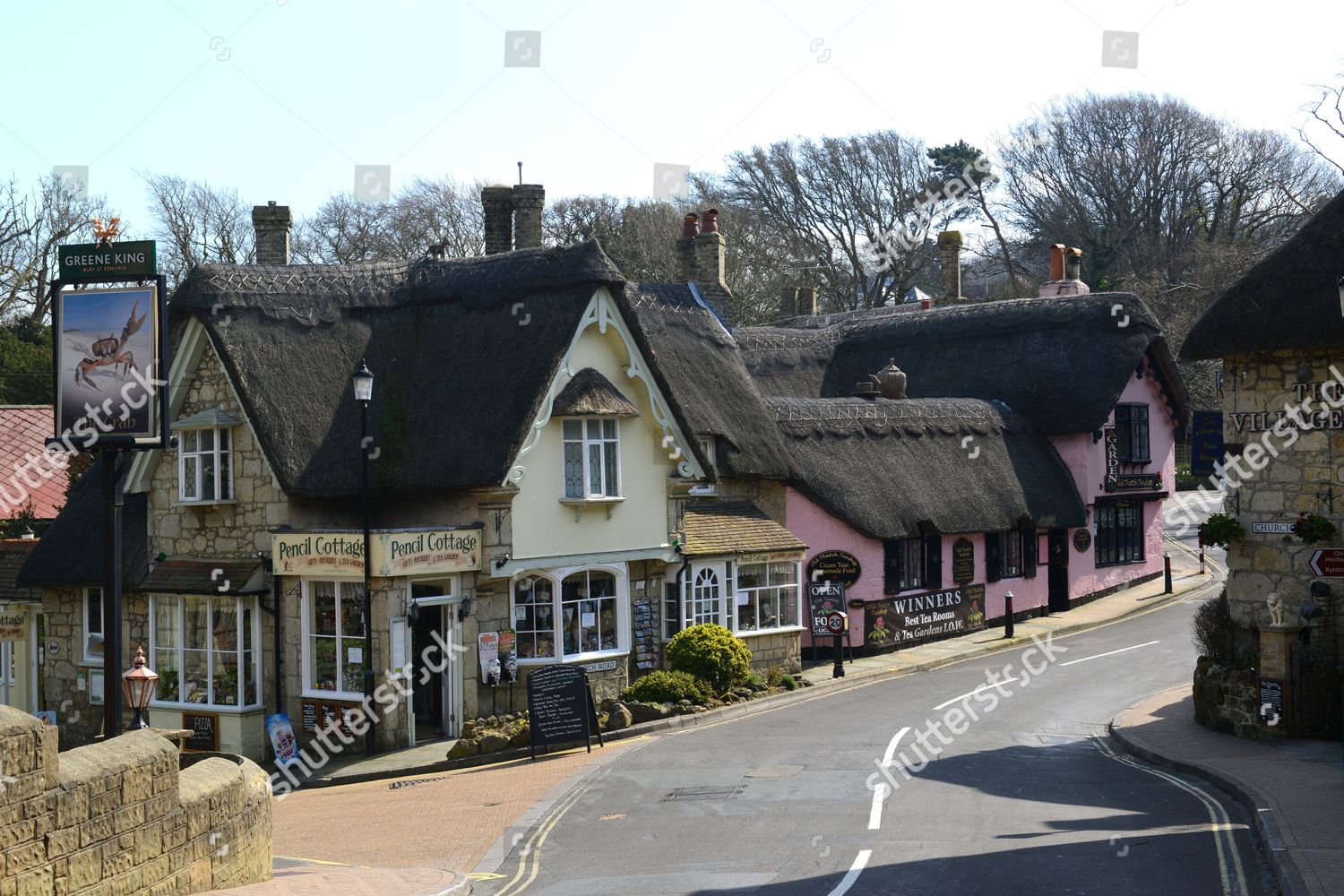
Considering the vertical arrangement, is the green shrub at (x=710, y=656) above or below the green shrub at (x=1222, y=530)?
below

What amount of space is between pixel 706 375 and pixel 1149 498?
660 inches

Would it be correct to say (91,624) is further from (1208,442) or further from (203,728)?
(1208,442)

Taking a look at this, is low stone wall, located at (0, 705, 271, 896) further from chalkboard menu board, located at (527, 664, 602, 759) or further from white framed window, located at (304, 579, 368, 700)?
white framed window, located at (304, 579, 368, 700)

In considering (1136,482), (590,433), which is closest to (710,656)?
(590,433)

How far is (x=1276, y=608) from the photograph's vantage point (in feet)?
65.5

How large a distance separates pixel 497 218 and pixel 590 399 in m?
7.98

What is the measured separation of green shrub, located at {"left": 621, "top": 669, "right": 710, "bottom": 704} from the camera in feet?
79.2

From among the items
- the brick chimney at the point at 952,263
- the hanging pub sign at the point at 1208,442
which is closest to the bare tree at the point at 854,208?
the brick chimney at the point at 952,263

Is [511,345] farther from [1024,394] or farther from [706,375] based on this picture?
[1024,394]

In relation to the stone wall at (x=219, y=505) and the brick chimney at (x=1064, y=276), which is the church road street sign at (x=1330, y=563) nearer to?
the stone wall at (x=219, y=505)

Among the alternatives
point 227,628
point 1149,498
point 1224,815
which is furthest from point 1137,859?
point 1149,498

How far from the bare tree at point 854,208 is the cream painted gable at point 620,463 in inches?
1534

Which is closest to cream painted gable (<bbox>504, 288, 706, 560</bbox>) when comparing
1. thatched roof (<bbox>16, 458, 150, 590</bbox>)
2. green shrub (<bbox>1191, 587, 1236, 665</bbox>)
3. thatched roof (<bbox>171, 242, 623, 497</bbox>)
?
thatched roof (<bbox>171, 242, 623, 497</bbox>)

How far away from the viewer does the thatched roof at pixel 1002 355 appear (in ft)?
129
